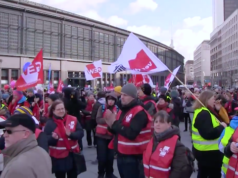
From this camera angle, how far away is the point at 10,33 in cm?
3788

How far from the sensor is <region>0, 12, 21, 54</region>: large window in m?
36.8

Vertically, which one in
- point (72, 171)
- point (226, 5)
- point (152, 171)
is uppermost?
point (226, 5)

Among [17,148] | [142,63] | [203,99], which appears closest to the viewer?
[17,148]

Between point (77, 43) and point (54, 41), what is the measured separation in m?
4.97

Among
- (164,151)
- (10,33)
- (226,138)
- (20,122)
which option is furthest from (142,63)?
(10,33)

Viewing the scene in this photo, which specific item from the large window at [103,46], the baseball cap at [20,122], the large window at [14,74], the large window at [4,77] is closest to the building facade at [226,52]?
the large window at [103,46]

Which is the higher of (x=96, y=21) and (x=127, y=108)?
(x=96, y=21)

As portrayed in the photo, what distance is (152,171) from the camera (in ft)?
11.6

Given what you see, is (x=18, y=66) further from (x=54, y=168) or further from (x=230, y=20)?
(x=230, y=20)

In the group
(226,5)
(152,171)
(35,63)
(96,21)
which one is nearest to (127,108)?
(152,171)

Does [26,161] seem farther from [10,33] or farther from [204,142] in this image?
[10,33]

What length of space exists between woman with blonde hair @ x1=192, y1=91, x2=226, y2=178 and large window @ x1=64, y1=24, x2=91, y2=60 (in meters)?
42.4

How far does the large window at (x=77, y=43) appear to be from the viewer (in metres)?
46.3

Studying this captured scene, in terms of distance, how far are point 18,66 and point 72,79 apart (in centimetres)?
987
